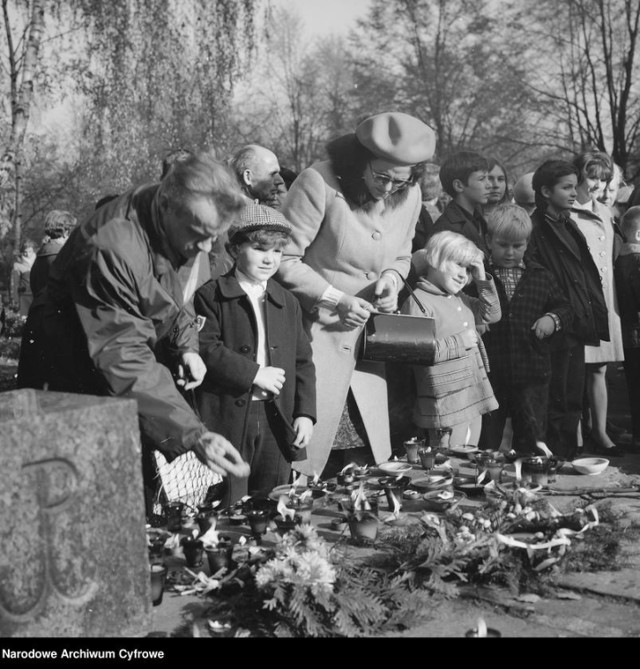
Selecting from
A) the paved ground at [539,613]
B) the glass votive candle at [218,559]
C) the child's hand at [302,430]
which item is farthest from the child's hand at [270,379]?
the paved ground at [539,613]

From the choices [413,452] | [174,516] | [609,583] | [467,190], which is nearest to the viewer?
[609,583]

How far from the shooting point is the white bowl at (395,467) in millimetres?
3170

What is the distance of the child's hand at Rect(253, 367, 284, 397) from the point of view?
346 cm

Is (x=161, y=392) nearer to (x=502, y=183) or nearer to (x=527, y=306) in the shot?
(x=527, y=306)

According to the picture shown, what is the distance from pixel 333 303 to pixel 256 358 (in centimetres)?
51

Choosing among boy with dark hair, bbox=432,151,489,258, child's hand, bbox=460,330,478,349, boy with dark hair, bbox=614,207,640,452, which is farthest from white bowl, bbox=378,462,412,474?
boy with dark hair, bbox=614,207,640,452

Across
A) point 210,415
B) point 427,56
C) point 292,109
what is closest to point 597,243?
point 210,415

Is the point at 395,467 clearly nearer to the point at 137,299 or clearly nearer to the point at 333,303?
the point at 333,303

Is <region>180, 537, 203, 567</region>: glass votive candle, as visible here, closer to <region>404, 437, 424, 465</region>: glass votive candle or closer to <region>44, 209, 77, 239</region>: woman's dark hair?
<region>404, 437, 424, 465</region>: glass votive candle

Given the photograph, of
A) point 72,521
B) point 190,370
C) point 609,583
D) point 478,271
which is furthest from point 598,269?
point 72,521

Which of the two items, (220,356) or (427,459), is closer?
(427,459)

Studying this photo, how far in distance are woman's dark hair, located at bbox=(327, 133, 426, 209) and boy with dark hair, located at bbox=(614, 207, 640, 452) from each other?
217 cm

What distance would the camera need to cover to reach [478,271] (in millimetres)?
4520

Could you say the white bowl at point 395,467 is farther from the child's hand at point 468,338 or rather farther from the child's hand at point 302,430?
the child's hand at point 468,338
